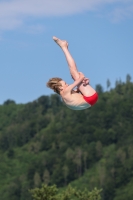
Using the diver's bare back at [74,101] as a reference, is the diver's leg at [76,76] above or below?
above

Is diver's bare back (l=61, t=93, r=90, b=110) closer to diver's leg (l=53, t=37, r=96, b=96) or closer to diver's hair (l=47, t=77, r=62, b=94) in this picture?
diver's leg (l=53, t=37, r=96, b=96)

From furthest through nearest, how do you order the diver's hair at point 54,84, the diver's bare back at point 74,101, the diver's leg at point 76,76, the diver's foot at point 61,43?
1. the diver's foot at point 61,43
2. the diver's hair at point 54,84
3. the diver's leg at point 76,76
4. the diver's bare back at point 74,101

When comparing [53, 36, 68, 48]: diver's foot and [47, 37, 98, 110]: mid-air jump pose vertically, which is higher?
[53, 36, 68, 48]: diver's foot

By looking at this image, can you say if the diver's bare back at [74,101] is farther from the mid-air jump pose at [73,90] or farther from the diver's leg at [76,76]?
the diver's leg at [76,76]

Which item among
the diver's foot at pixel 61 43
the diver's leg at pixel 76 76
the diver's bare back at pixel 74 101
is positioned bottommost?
the diver's bare back at pixel 74 101

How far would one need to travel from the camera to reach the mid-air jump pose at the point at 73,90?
23.5 metres

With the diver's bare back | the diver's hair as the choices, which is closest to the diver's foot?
the diver's hair

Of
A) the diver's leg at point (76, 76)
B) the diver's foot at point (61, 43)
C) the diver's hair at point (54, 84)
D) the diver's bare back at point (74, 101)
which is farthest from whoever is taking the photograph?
the diver's foot at point (61, 43)

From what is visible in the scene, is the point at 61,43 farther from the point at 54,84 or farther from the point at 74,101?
the point at 74,101

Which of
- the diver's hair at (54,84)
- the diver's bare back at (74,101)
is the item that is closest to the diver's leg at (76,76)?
the diver's bare back at (74,101)

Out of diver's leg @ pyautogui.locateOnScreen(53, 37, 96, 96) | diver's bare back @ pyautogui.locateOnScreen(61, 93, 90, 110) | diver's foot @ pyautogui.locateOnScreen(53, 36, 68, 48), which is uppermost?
diver's foot @ pyautogui.locateOnScreen(53, 36, 68, 48)

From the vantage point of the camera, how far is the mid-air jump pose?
77.3 feet

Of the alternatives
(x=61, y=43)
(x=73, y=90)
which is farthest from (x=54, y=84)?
(x=61, y=43)

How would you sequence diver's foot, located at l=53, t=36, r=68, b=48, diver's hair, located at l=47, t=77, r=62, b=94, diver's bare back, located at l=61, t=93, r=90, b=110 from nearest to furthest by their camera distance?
diver's bare back, located at l=61, t=93, r=90, b=110 < diver's hair, located at l=47, t=77, r=62, b=94 < diver's foot, located at l=53, t=36, r=68, b=48
